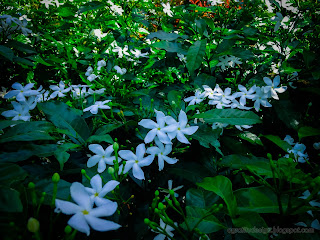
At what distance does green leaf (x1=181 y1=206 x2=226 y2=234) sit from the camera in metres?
0.63

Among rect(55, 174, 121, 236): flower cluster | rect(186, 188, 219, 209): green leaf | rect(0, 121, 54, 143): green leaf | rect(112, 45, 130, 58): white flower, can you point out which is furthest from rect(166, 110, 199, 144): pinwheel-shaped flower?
rect(112, 45, 130, 58): white flower

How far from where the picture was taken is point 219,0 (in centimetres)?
171

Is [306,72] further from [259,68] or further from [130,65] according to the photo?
[130,65]

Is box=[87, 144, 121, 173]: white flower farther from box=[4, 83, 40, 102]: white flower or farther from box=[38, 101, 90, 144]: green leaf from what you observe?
box=[4, 83, 40, 102]: white flower

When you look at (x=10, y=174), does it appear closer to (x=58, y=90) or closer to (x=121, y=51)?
(x=58, y=90)

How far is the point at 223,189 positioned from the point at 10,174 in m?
0.68

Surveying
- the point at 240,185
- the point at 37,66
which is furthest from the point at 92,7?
the point at 240,185

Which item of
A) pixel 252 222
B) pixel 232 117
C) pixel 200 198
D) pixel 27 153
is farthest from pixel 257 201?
pixel 27 153

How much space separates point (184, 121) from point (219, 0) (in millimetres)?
1445

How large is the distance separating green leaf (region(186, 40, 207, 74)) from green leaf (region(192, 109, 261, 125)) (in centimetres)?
33

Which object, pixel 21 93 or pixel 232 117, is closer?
pixel 232 117

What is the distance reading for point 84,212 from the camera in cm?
50

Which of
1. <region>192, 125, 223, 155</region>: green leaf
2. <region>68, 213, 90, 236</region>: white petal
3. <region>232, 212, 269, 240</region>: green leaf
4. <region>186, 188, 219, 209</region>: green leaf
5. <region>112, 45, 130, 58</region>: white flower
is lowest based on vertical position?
<region>186, 188, 219, 209</region>: green leaf

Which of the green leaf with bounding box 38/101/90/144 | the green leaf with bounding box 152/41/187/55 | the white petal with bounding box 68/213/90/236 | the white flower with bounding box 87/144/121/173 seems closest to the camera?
the white petal with bounding box 68/213/90/236
